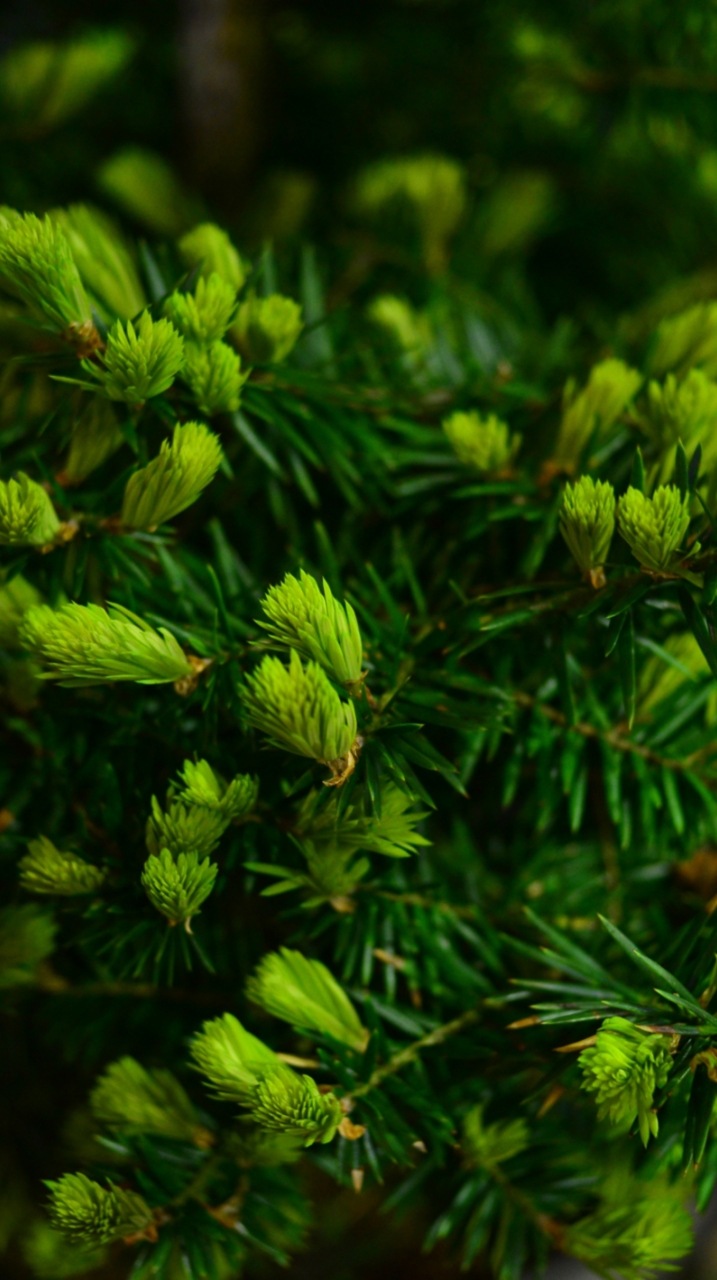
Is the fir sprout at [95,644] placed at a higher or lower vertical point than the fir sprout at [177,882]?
higher

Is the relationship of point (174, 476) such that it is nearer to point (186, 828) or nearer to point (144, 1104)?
point (186, 828)

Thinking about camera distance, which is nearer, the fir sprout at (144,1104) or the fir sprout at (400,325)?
the fir sprout at (144,1104)

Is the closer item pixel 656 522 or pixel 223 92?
pixel 656 522

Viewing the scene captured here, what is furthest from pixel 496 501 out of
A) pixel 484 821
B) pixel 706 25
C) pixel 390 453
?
pixel 706 25

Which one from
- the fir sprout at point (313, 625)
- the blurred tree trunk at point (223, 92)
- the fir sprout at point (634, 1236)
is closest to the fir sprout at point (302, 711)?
the fir sprout at point (313, 625)

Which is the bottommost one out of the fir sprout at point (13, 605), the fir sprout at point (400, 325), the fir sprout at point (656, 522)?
the fir sprout at point (656, 522)

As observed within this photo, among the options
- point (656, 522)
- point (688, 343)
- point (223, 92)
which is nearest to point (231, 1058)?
point (656, 522)

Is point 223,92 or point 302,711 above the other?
point 223,92

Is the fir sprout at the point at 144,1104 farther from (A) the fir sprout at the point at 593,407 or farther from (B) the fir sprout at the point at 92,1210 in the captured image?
(A) the fir sprout at the point at 593,407
